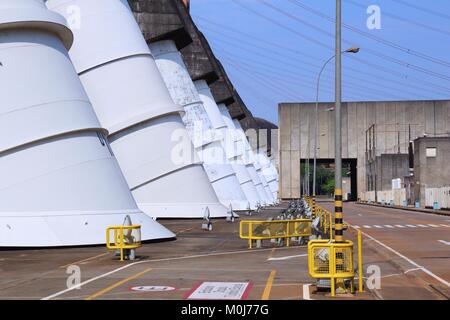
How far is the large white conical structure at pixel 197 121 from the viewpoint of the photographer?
61.3 m

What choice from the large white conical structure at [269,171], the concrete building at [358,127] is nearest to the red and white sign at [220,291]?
the concrete building at [358,127]

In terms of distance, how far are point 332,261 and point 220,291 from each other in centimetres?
217

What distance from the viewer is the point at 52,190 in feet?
79.2

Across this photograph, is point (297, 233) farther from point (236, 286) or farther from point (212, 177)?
point (212, 177)

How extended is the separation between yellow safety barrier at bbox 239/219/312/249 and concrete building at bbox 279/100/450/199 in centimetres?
9977

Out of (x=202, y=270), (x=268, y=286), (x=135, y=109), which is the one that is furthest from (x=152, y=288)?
(x=135, y=109)

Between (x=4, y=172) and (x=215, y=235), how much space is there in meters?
12.2

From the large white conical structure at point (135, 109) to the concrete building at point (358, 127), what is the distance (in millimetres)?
80963

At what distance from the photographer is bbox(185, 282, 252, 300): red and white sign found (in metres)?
13.2

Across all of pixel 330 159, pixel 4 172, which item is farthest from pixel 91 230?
pixel 330 159

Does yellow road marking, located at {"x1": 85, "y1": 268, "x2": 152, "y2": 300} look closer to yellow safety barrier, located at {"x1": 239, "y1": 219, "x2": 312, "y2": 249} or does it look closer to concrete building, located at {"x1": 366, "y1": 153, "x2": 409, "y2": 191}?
yellow safety barrier, located at {"x1": 239, "y1": 219, "x2": 312, "y2": 249}

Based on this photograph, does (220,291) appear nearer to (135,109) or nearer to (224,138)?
(135,109)

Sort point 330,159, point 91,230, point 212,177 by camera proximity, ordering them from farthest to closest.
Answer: point 330,159 < point 212,177 < point 91,230

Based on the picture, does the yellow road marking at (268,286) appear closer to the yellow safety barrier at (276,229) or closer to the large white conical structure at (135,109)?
the yellow safety barrier at (276,229)
